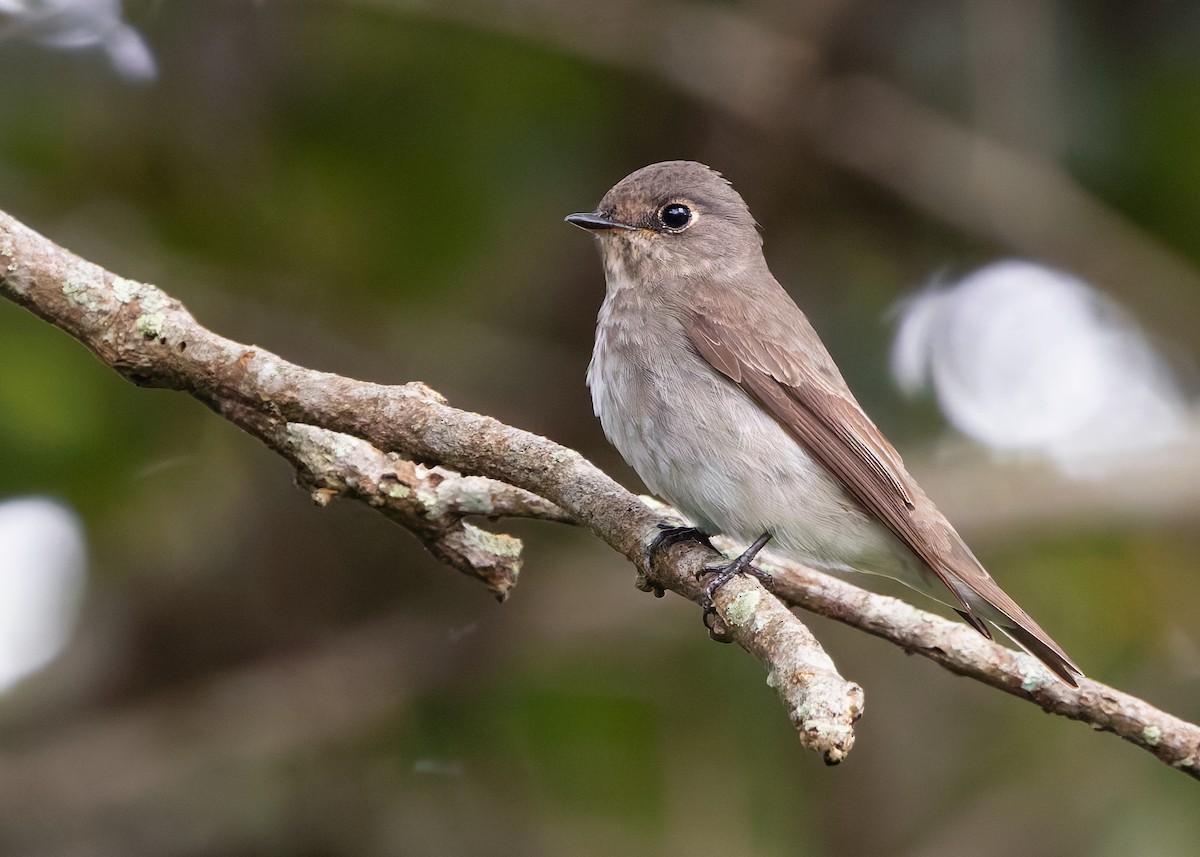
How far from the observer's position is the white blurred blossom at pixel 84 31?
18.1 ft

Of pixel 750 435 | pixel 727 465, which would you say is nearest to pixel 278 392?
pixel 727 465

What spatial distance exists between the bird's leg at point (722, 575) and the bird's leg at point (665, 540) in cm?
14

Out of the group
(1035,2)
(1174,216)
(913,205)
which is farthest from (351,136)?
(1174,216)

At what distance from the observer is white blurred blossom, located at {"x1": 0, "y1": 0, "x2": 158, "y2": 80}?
5.53 m

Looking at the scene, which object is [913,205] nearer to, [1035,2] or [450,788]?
[1035,2]

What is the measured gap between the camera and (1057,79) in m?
5.91

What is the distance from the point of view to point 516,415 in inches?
238

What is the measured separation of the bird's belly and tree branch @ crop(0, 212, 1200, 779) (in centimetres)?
54

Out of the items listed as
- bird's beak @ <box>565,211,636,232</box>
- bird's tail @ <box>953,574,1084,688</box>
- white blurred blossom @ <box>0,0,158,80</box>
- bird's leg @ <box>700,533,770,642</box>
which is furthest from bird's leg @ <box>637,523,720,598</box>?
white blurred blossom @ <box>0,0,158,80</box>

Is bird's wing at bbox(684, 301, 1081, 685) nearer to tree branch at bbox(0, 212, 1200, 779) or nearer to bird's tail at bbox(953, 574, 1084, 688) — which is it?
bird's tail at bbox(953, 574, 1084, 688)

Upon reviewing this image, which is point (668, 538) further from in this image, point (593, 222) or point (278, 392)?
point (593, 222)

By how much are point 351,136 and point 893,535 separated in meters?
3.10

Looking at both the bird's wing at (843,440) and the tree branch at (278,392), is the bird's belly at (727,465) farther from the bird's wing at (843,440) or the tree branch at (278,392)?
the tree branch at (278,392)

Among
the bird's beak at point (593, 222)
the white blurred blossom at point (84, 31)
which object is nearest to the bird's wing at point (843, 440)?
the bird's beak at point (593, 222)
